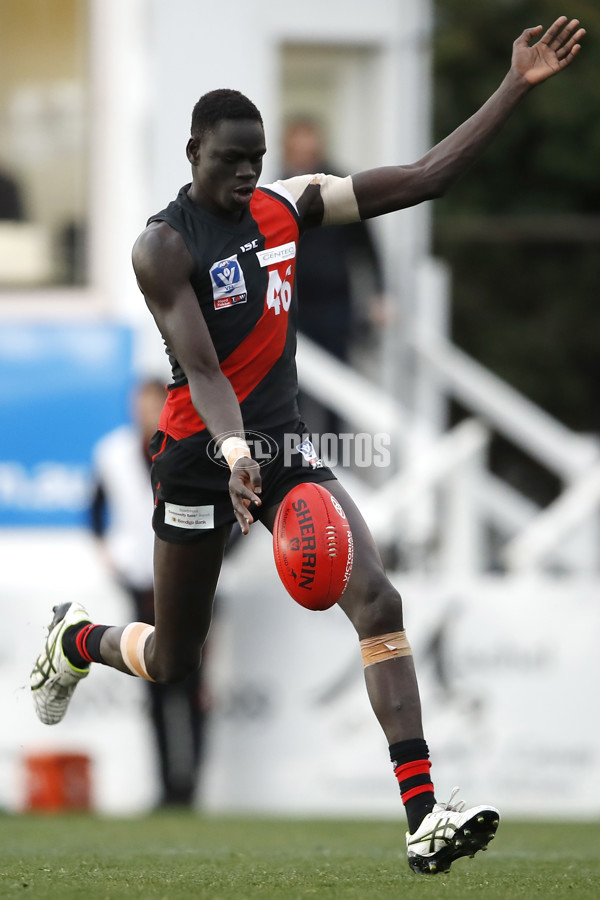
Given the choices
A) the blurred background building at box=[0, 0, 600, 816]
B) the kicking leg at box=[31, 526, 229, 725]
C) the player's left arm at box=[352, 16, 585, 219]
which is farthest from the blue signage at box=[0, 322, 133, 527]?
the player's left arm at box=[352, 16, 585, 219]

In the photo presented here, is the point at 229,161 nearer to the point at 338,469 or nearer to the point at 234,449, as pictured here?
the point at 234,449

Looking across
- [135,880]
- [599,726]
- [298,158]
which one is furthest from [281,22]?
[135,880]

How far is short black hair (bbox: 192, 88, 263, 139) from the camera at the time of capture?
→ 5961mm

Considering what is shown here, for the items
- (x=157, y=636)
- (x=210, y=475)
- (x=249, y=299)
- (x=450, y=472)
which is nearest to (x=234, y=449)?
(x=210, y=475)

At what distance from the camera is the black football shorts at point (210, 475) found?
6.21 meters

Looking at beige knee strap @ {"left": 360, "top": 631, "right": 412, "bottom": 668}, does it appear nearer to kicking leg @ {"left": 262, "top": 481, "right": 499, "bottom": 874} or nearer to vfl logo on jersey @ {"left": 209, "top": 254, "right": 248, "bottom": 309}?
kicking leg @ {"left": 262, "top": 481, "right": 499, "bottom": 874}

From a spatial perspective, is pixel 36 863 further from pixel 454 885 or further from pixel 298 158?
pixel 298 158

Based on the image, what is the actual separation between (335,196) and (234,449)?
3.85ft

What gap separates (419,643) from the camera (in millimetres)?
11430

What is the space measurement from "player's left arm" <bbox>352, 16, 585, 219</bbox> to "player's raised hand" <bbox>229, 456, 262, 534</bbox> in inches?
48.9

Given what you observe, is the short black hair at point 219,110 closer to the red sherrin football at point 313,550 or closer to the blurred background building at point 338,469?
the red sherrin football at point 313,550

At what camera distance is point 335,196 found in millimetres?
6402

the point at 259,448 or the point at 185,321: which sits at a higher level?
the point at 185,321

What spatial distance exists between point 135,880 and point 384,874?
3.06 feet
